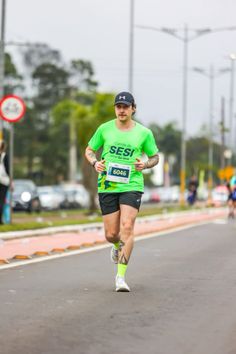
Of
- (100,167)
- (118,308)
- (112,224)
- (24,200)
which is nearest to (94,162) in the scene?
(100,167)

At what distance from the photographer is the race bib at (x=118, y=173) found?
10.3 m

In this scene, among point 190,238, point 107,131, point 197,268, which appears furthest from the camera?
point 190,238

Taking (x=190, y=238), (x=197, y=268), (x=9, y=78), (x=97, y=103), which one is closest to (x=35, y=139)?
(x=9, y=78)

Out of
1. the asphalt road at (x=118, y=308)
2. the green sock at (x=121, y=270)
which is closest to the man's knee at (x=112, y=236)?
the green sock at (x=121, y=270)

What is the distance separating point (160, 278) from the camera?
1170cm

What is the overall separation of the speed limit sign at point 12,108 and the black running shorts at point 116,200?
439 inches

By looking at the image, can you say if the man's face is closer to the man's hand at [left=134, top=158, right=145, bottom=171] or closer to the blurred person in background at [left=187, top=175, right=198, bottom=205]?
the man's hand at [left=134, top=158, right=145, bottom=171]

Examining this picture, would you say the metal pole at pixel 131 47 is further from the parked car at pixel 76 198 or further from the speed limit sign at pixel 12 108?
the speed limit sign at pixel 12 108

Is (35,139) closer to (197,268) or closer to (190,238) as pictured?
(190,238)

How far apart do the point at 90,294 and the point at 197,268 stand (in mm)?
3501

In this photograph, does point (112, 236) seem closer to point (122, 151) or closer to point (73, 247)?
point (122, 151)

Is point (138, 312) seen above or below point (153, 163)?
below

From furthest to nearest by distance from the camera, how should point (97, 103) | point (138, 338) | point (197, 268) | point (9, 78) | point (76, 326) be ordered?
1. point (9, 78)
2. point (97, 103)
3. point (197, 268)
4. point (76, 326)
5. point (138, 338)

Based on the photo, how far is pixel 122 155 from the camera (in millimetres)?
10383
